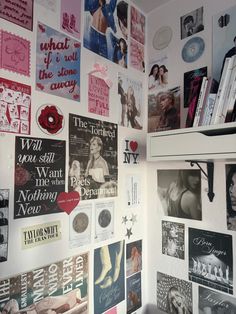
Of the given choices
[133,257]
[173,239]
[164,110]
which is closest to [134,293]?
[133,257]

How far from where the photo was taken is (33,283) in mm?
790

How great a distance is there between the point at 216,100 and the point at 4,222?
78 centimetres

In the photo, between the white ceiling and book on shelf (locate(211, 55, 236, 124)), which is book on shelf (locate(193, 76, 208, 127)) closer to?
book on shelf (locate(211, 55, 236, 124))

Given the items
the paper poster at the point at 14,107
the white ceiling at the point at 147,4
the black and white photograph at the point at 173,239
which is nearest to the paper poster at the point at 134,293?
the black and white photograph at the point at 173,239

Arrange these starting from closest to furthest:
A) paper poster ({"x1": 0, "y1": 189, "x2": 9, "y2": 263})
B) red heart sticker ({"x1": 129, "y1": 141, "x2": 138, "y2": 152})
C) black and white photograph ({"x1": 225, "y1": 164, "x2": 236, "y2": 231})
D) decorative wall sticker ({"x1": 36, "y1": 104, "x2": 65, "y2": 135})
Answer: paper poster ({"x1": 0, "y1": 189, "x2": 9, "y2": 263})
decorative wall sticker ({"x1": 36, "y1": 104, "x2": 65, "y2": 135})
black and white photograph ({"x1": 225, "y1": 164, "x2": 236, "y2": 231})
red heart sticker ({"x1": 129, "y1": 141, "x2": 138, "y2": 152})

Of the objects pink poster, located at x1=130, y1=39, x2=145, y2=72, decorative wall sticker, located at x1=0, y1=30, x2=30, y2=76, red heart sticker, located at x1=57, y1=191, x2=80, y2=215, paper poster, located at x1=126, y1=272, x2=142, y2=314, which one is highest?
pink poster, located at x1=130, y1=39, x2=145, y2=72

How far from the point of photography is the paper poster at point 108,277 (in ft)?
3.25

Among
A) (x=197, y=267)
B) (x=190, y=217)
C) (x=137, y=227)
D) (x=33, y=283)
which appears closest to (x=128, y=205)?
(x=137, y=227)

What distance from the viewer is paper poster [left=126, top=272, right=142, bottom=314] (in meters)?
1.13

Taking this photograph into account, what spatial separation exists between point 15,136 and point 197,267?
86 centimetres

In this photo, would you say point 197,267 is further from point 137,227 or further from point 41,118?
point 41,118

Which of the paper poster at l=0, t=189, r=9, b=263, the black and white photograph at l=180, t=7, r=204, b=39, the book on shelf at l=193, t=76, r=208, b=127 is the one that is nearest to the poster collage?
the paper poster at l=0, t=189, r=9, b=263

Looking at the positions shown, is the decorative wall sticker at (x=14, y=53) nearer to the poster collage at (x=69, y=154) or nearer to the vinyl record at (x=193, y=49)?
the poster collage at (x=69, y=154)

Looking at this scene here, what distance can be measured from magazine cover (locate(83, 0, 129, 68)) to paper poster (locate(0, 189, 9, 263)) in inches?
24.7
